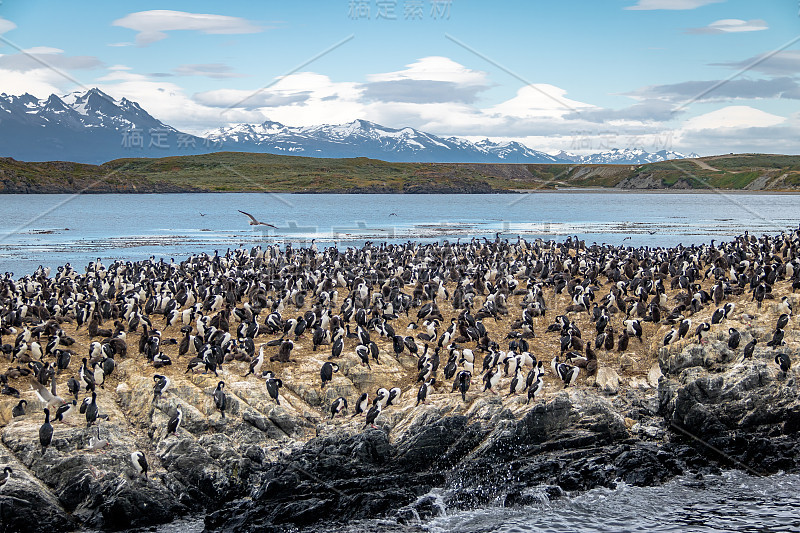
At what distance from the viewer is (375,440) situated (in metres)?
16.5

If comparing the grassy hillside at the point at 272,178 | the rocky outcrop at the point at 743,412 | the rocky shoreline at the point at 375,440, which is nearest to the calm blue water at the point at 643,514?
the rocky shoreline at the point at 375,440

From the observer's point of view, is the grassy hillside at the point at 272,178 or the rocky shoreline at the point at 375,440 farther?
the grassy hillside at the point at 272,178

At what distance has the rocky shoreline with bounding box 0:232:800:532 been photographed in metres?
15.0

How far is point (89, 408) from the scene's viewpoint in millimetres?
15609

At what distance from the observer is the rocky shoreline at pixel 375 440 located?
49.1 feet

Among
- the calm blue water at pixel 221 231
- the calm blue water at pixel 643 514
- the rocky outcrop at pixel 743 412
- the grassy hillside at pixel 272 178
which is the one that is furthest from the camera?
the grassy hillside at pixel 272 178

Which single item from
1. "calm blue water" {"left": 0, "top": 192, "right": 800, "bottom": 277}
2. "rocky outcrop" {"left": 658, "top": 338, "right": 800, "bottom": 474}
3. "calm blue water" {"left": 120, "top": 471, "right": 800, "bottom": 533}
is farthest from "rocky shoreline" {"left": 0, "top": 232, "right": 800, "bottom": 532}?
"calm blue water" {"left": 0, "top": 192, "right": 800, "bottom": 277}

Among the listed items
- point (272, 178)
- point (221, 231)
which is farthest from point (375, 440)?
point (272, 178)

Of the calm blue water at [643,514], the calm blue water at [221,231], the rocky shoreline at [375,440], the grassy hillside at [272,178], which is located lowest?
the calm blue water at [643,514]

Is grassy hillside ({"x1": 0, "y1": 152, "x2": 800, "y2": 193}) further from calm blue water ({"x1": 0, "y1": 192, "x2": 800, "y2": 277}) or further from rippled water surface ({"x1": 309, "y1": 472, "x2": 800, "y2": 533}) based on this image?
rippled water surface ({"x1": 309, "y1": 472, "x2": 800, "y2": 533})

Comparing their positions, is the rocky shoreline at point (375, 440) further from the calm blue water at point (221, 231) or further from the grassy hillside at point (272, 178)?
the grassy hillside at point (272, 178)

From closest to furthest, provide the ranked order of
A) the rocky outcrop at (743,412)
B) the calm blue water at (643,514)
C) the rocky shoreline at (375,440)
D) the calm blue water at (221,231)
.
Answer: the calm blue water at (643,514)
the rocky shoreline at (375,440)
the rocky outcrop at (743,412)
the calm blue water at (221,231)

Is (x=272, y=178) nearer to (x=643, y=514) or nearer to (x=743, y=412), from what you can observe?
(x=743, y=412)

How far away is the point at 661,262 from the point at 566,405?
18.7 metres
